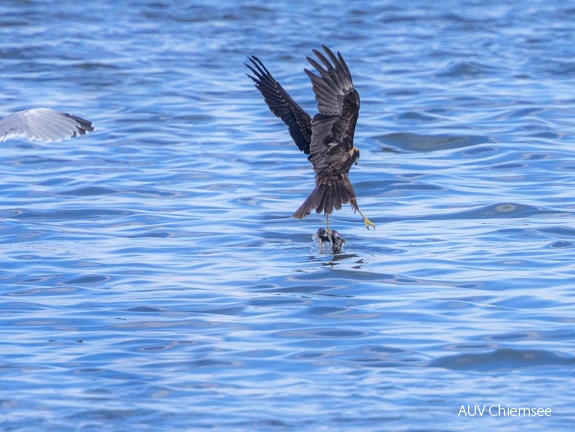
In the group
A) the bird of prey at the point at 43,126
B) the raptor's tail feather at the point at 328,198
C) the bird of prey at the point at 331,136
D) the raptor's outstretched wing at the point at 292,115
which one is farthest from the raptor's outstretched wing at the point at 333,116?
the bird of prey at the point at 43,126

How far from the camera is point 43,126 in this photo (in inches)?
400

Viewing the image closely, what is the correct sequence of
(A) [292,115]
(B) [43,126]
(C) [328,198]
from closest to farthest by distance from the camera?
(C) [328,198]
(B) [43,126]
(A) [292,115]

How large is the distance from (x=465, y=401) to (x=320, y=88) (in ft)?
11.9

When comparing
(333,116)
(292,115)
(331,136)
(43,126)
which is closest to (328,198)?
(331,136)

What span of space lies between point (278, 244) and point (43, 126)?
232cm

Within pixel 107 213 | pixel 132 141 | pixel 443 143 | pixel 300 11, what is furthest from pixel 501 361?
pixel 300 11

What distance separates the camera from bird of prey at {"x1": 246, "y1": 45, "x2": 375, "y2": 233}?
9211mm

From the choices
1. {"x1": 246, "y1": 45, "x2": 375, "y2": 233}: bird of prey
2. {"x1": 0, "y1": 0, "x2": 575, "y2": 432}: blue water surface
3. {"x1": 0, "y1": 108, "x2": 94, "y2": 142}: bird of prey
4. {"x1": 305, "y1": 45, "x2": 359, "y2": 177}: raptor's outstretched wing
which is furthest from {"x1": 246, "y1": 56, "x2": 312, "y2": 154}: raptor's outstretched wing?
{"x1": 0, "y1": 108, "x2": 94, "y2": 142}: bird of prey

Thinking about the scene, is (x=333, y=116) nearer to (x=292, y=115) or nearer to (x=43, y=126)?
(x=292, y=115)

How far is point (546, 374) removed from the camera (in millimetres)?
6781

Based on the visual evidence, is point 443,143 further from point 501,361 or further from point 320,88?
point 501,361

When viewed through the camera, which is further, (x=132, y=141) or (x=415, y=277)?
(x=132, y=141)

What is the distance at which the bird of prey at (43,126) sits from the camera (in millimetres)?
10008

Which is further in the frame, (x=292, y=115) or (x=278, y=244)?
(x=292, y=115)
